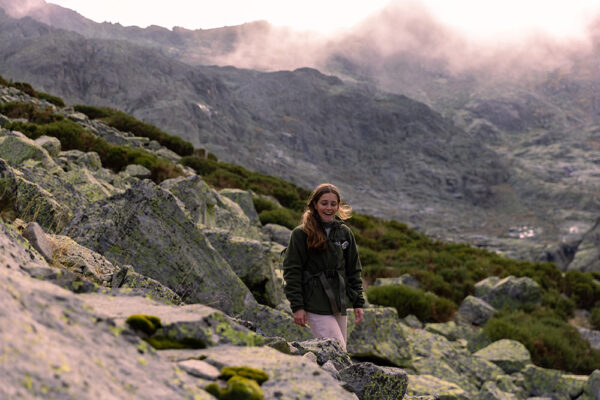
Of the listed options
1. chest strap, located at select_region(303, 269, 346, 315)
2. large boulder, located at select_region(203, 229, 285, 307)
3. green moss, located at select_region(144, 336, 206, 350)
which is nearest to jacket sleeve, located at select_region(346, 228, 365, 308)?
chest strap, located at select_region(303, 269, 346, 315)

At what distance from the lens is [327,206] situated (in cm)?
498

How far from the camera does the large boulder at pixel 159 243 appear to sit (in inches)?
202

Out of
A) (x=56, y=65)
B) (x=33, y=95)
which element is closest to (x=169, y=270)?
(x=33, y=95)

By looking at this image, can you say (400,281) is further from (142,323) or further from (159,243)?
(142,323)

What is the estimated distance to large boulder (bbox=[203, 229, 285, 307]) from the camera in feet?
21.6

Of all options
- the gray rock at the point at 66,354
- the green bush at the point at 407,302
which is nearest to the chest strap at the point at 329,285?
the gray rock at the point at 66,354

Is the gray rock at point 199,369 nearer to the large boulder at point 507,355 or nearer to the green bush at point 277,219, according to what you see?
the large boulder at point 507,355

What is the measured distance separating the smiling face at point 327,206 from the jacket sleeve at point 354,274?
365 mm

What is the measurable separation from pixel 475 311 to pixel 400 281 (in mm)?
2450

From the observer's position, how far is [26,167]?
691 centimetres

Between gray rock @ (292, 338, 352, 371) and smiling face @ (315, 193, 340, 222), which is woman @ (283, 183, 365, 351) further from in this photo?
gray rock @ (292, 338, 352, 371)

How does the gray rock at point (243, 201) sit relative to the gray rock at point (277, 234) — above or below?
above

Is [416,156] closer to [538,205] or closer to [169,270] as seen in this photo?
[538,205]

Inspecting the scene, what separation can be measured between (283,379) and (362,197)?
10460 cm
